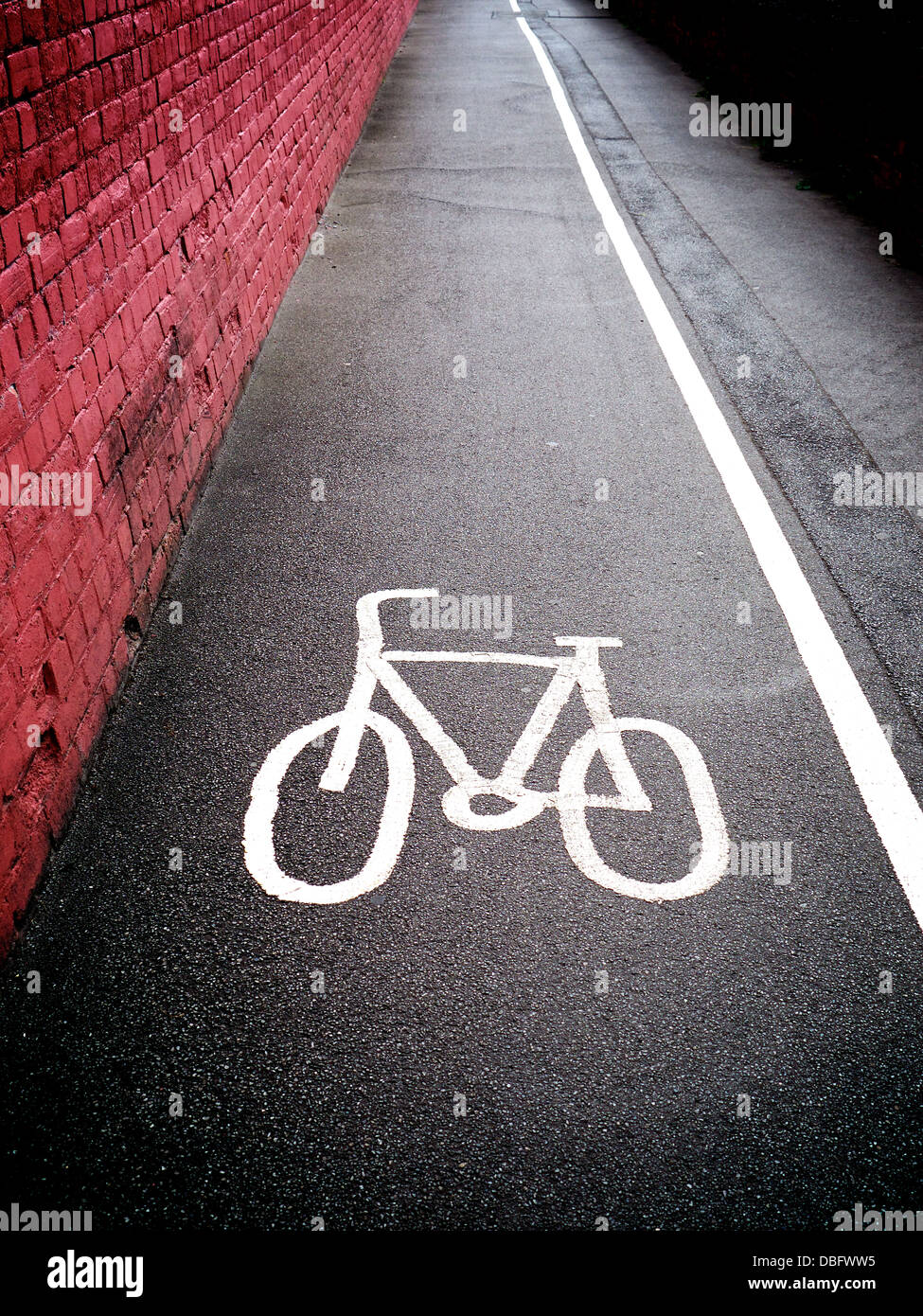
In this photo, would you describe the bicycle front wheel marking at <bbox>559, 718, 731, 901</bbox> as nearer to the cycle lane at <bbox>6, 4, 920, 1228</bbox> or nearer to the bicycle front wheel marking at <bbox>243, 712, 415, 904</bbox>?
the cycle lane at <bbox>6, 4, 920, 1228</bbox>

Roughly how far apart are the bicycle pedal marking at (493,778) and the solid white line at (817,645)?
1.96 ft

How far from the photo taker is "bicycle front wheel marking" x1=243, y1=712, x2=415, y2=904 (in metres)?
3.39

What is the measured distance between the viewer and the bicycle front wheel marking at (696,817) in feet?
11.2

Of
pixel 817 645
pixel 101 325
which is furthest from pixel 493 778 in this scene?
pixel 101 325

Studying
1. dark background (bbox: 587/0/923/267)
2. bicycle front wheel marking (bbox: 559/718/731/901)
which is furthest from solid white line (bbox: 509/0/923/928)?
dark background (bbox: 587/0/923/267)

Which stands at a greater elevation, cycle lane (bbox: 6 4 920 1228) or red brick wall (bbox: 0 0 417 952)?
red brick wall (bbox: 0 0 417 952)

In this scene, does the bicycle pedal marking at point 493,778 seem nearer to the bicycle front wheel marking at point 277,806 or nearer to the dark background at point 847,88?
the bicycle front wheel marking at point 277,806

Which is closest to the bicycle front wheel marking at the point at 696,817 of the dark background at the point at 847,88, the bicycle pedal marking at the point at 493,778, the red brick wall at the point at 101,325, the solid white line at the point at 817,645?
the bicycle pedal marking at the point at 493,778

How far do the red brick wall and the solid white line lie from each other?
288 cm

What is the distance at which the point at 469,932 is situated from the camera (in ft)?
10.7

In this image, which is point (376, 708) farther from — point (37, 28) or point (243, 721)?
point (37, 28)

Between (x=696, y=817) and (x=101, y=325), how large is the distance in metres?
2.97

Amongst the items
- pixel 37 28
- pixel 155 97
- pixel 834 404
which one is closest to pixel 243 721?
pixel 37 28
